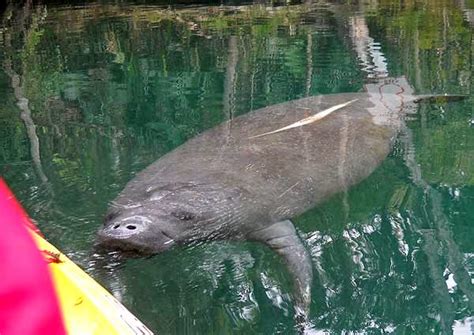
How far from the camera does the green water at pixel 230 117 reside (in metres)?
3.62

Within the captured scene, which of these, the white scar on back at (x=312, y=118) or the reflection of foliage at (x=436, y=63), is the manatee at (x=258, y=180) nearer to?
the white scar on back at (x=312, y=118)

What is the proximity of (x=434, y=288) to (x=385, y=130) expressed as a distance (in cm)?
210

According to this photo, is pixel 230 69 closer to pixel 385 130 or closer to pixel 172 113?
pixel 172 113

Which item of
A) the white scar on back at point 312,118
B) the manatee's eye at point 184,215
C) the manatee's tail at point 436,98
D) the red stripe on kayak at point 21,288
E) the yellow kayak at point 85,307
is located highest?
the red stripe on kayak at point 21,288

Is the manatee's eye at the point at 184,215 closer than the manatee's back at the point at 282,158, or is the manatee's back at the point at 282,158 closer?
the manatee's eye at the point at 184,215

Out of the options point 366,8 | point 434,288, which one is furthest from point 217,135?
point 366,8

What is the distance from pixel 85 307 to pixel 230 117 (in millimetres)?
4771

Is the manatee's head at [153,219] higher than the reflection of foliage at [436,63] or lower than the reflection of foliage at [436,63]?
higher

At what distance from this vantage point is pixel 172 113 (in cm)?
712

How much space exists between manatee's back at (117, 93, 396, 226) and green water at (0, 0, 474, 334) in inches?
6.0

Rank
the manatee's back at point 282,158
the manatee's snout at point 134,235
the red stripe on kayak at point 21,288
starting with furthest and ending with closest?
the manatee's back at point 282,158, the manatee's snout at point 134,235, the red stripe on kayak at point 21,288

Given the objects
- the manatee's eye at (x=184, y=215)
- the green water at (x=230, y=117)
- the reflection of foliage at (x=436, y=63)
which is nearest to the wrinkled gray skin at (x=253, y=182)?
the manatee's eye at (x=184, y=215)

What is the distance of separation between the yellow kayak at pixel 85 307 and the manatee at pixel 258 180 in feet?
3.91

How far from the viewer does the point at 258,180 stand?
4473mm
